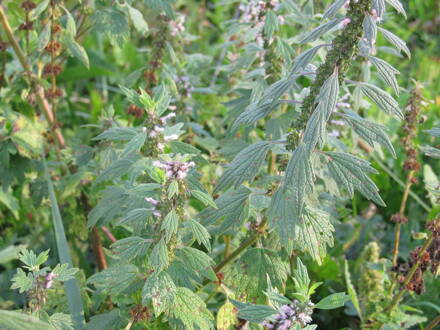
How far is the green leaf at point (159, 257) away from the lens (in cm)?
183

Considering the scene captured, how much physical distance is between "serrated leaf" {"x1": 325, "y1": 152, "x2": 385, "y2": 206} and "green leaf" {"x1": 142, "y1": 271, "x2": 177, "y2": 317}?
0.66 metres

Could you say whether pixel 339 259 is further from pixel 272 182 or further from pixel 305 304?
pixel 305 304

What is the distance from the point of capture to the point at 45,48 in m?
2.87

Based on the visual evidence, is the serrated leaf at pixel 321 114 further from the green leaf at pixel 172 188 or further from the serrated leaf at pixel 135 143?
the serrated leaf at pixel 135 143

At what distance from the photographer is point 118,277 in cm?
200

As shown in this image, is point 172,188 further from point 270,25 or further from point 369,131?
point 270,25

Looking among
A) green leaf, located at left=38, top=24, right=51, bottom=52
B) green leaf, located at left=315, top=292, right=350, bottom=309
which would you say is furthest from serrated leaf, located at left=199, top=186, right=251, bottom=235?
green leaf, located at left=38, top=24, right=51, bottom=52

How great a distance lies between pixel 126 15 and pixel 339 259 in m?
1.87

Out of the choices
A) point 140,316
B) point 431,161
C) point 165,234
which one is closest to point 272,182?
point 165,234

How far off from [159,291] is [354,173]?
0.74 metres

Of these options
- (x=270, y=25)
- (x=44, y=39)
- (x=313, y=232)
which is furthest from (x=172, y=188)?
(x=44, y=39)

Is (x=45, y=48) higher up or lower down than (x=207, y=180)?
higher up

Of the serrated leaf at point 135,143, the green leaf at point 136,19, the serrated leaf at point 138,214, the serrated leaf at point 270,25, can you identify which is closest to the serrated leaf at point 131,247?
the serrated leaf at point 138,214

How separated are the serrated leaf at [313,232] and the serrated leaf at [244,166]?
0.80ft
